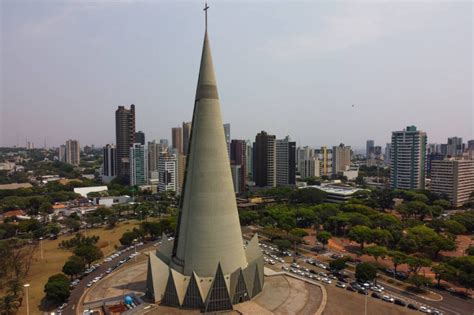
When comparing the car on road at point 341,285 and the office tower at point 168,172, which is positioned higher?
the office tower at point 168,172

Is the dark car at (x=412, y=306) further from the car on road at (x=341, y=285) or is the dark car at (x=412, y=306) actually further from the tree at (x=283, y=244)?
the tree at (x=283, y=244)

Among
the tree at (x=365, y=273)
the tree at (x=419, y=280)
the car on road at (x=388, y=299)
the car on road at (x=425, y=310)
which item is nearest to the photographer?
the car on road at (x=425, y=310)

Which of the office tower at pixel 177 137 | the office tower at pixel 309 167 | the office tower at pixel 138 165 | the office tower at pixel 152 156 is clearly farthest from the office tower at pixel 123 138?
the office tower at pixel 309 167

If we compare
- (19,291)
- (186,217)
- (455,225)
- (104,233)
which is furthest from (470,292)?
(104,233)

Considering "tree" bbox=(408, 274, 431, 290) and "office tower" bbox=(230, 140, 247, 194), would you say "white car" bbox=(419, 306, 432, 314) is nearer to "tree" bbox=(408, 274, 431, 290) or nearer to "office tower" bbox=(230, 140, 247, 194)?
"tree" bbox=(408, 274, 431, 290)

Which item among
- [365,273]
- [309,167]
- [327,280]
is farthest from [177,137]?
[365,273]

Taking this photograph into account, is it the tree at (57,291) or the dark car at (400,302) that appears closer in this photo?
the dark car at (400,302)

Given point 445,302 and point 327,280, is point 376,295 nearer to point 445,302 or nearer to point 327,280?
point 327,280
